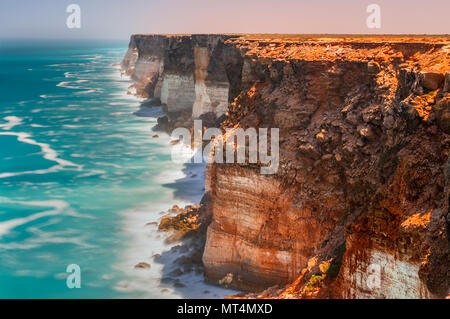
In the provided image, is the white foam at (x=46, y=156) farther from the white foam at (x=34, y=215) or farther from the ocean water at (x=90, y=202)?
the white foam at (x=34, y=215)

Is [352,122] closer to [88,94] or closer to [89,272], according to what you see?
[89,272]

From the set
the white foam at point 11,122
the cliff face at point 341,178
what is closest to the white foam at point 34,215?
the cliff face at point 341,178

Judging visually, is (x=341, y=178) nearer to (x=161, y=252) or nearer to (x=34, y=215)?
(x=161, y=252)

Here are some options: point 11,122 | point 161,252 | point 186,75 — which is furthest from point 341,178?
point 11,122

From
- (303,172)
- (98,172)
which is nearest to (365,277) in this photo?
(303,172)

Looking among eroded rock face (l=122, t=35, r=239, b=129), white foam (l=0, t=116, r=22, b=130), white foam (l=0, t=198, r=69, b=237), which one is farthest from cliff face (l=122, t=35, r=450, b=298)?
white foam (l=0, t=116, r=22, b=130)
